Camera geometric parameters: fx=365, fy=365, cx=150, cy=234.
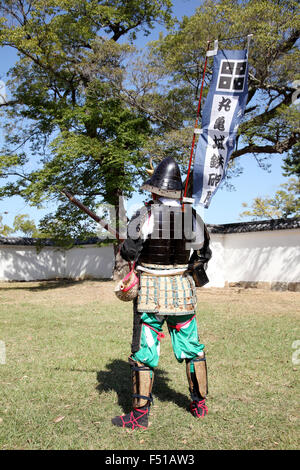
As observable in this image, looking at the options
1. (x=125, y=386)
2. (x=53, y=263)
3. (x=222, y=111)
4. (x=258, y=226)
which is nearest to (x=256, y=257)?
(x=258, y=226)

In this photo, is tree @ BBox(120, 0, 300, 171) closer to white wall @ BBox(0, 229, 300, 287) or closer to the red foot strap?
white wall @ BBox(0, 229, 300, 287)

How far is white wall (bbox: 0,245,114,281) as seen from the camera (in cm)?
2055

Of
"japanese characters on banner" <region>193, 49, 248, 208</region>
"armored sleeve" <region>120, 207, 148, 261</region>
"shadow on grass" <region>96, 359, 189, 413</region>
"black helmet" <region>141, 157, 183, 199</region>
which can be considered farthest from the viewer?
"japanese characters on banner" <region>193, 49, 248, 208</region>

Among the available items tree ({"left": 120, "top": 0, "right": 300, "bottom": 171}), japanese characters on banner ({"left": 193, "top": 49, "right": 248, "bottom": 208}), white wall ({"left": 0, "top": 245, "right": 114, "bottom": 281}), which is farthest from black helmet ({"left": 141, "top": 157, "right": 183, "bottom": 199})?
white wall ({"left": 0, "top": 245, "right": 114, "bottom": 281})

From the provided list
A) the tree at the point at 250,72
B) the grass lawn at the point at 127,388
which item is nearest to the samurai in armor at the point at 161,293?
the grass lawn at the point at 127,388

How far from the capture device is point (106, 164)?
13914 mm

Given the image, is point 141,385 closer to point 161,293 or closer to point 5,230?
point 161,293

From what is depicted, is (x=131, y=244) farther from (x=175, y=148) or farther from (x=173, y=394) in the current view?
(x=175, y=148)

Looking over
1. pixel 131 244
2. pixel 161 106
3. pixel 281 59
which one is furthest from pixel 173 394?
pixel 161 106

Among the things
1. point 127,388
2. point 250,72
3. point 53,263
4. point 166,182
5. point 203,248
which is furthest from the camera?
point 53,263

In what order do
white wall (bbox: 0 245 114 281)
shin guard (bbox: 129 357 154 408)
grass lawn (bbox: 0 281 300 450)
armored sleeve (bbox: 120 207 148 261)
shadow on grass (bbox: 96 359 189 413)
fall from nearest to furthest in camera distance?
grass lawn (bbox: 0 281 300 450) → shin guard (bbox: 129 357 154 408) → armored sleeve (bbox: 120 207 148 261) → shadow on grass (bbox: 96 359 189 413) → white wall (bbox: 0 245 114 281)

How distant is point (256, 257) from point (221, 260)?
1678 millimetres

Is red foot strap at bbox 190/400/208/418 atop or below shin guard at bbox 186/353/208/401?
below

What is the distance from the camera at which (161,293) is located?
3.24m
